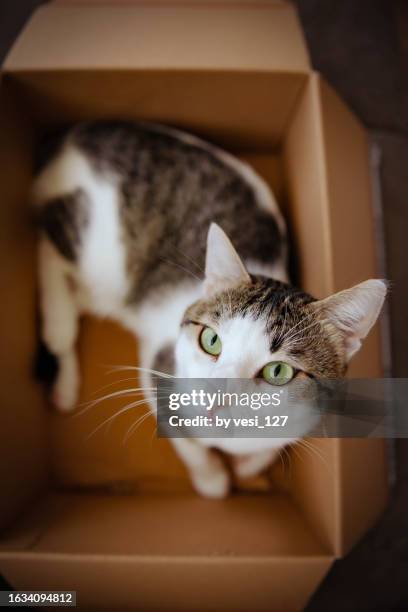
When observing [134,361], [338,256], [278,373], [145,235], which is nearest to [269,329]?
[278,373]

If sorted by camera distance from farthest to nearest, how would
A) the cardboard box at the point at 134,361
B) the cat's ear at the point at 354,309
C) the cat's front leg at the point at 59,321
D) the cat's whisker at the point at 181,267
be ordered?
the cat's front leg at the point at 59,321 → the cat's whisker at the point at 181,267 → the cardboard box at the point at 134,361 → the cat's ear at the point at 354,309

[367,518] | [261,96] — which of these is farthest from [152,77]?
[367,518]

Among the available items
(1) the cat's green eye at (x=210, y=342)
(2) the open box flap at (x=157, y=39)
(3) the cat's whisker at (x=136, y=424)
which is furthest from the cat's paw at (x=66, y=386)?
(2) the open box flap at (x=157, y=39)

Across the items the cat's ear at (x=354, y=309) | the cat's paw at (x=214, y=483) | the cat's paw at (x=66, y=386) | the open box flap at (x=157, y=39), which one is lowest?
the cat's paw at (x=214, y=483)

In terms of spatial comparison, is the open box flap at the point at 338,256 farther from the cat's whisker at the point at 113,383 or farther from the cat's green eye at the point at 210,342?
the cat's whisker at the point at 113,383

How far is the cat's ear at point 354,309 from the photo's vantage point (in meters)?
0.58

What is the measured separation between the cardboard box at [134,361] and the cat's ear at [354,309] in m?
0.16

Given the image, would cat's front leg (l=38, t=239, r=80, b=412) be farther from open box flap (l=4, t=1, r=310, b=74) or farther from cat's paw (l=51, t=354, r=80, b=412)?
open box flap (l=4, t=1, r=310, b=74)

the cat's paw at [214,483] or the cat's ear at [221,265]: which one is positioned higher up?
the cat's ear at [221,265]

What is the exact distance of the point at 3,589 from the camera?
810mm

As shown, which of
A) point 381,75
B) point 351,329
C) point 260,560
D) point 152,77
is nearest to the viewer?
point 351,329

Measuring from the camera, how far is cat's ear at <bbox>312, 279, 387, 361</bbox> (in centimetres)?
58

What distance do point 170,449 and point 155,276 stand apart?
1.34 ft

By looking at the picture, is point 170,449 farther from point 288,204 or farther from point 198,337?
point 288,204
